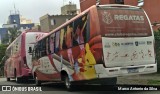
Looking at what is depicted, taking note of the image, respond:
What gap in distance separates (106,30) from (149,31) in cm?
178

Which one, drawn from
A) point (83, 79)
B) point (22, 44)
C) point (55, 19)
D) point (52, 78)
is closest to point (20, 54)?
point (22, 44)

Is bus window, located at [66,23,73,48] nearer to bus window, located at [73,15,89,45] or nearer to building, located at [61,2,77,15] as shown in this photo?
bus window, located at [73,15,89,45]

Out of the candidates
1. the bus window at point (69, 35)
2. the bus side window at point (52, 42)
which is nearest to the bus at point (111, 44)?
the bus window at point (69, 35)

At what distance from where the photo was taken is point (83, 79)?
570 inches

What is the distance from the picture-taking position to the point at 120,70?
43.3ft

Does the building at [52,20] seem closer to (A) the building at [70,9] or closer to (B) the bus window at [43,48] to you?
(A) the building at [70,9]

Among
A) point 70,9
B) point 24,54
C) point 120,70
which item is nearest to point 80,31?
point 120,70

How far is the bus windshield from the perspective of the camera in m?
13.3

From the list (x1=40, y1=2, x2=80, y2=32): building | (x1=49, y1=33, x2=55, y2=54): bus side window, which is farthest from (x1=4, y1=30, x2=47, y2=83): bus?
(x1=40, y1=2, x2=80, y2=32): building

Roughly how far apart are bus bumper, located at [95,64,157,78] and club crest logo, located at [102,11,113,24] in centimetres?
155

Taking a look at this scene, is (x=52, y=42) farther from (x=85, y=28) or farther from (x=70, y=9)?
(x=70, y=9)

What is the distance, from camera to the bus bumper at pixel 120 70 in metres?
13.0

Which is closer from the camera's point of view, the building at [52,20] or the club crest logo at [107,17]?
the club crest logo at [107,17]

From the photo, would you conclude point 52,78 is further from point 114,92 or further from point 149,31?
point 149,31
